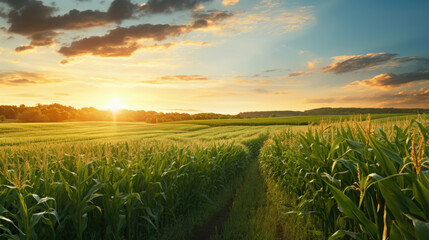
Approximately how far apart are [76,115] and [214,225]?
334ft

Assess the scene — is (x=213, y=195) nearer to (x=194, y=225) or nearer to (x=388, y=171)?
(x=194, y=225)

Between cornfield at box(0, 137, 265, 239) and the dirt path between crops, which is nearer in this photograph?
cornfield at box(0, 137, 265, 239)

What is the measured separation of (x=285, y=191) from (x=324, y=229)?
10.9 feet

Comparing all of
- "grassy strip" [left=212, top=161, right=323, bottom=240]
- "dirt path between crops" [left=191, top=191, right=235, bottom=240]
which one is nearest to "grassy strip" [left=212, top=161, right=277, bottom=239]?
"grassy strip" [left=212, top=161, right=323, bottom=240]

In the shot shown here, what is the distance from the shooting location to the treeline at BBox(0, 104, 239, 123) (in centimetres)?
7619

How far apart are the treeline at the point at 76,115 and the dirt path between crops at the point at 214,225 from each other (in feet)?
281

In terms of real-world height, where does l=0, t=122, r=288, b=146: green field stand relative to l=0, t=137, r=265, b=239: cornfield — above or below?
below

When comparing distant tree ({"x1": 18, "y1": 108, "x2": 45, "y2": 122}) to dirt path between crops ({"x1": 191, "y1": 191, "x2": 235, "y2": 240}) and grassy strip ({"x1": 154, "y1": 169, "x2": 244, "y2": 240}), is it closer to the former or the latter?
grassy strip ({"x1": 154, "y1": 169, "x2": 244, "y2": 240})

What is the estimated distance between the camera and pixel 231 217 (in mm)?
6754

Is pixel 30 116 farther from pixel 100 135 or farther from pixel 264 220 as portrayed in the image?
pixel 264 220

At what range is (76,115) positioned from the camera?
93.3 meters

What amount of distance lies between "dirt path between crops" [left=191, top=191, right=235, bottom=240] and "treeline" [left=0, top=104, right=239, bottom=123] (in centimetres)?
8554

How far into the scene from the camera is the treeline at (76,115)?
76.2 meters

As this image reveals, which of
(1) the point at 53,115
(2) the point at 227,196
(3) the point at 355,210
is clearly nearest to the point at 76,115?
(1) the point at 53,115
